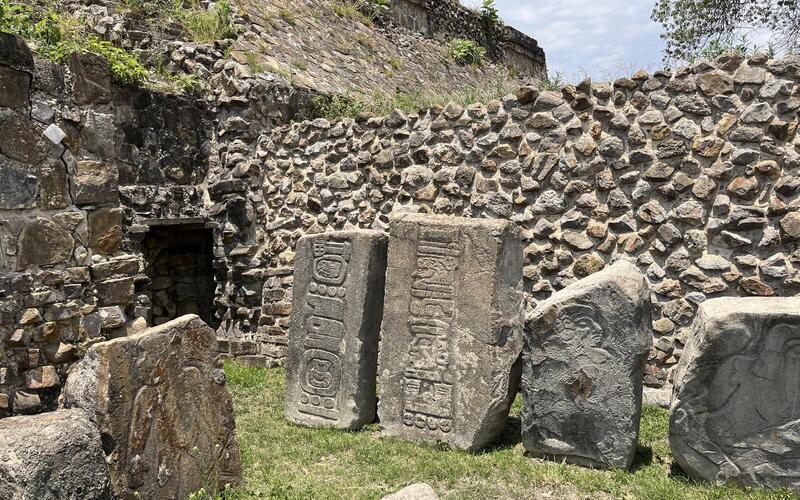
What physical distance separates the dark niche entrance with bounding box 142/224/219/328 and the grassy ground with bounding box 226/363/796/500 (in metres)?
4.14

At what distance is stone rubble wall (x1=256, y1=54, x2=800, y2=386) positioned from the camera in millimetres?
5199

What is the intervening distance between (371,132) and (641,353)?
4.20 metres

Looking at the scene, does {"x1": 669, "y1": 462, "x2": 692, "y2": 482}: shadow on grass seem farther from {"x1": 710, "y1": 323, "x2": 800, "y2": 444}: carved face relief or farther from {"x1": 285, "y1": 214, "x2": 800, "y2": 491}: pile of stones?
{"x1": 710, "y1": 323, "x2": 800, "y2": 444}: carved face relief

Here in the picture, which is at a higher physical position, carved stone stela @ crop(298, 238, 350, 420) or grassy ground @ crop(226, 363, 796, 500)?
carved stone stela @ crop(298, 238, 350, 420)

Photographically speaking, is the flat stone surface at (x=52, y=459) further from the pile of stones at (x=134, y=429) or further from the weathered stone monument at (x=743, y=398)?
the weathered stone monument at (x=743, y=398)

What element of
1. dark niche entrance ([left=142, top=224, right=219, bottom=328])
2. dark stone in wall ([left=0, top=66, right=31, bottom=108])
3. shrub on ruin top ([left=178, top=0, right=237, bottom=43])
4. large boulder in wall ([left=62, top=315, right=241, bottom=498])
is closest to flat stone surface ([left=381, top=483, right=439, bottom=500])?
large boulder in wall ([left=62, top=315, right=241, bottom=498])

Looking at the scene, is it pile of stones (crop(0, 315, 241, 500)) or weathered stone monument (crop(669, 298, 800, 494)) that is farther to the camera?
weathered stone monument (crop(669, 298, 800, 494))

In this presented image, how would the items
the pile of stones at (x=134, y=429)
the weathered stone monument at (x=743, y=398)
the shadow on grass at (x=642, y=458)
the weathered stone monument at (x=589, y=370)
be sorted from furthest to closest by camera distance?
the shadow on grass at (x=642, y=458), the weathered stone monument at (x=589, y=370), the weathered stone monument at (x=743, y=398), the pile of stones at (x=134, y=429)

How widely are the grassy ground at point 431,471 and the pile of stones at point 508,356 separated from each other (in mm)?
141

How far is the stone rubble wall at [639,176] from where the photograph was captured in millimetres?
5199

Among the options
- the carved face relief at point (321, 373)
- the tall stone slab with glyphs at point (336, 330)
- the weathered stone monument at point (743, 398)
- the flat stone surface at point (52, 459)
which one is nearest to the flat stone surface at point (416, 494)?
the flat stone surface at point (52, 459)

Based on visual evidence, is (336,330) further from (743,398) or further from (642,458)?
(743,398)

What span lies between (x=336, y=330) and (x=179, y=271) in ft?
15.0

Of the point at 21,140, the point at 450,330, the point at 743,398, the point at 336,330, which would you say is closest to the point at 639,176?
the point at 450,330
